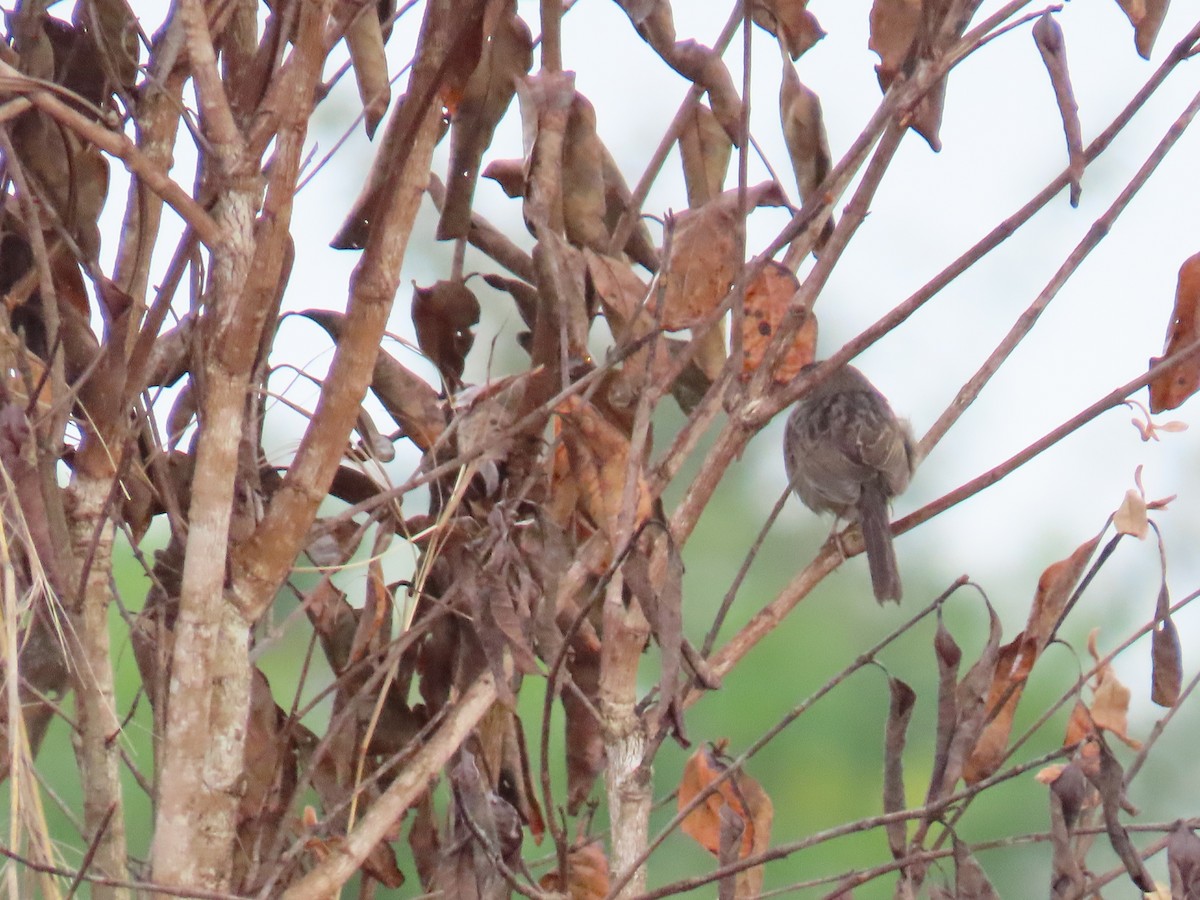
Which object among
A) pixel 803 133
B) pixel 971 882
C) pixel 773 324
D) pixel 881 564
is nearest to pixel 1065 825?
pixel 971 882

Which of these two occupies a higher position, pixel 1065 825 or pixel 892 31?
pixel 892 31

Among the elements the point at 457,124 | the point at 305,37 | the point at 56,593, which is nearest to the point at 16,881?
the point at 56,593

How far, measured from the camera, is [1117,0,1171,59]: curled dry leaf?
1688 millimetres

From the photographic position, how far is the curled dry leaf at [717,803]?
5.58 ft

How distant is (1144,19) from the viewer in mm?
1708

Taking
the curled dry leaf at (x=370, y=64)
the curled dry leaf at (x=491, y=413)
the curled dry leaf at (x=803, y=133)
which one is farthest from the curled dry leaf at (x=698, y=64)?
the curled dry leaf at (x=491, y=413)

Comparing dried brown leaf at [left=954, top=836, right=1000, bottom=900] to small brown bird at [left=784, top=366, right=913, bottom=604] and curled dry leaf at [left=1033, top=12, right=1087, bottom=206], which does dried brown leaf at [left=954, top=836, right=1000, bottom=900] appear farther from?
small brown bird at [left=784, top=366, right=913, bottom=604]

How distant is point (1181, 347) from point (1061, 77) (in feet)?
1.42

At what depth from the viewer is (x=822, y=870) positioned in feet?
30.1

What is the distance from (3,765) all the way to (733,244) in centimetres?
112

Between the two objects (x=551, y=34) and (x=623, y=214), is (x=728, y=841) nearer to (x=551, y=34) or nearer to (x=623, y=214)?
(x=623, y=214)

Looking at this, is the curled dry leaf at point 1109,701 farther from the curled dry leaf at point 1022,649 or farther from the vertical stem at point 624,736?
the vertical stem at point 624,736

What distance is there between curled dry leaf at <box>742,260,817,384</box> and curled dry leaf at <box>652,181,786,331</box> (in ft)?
0.44

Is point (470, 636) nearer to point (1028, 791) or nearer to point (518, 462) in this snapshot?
point (518, 462)
